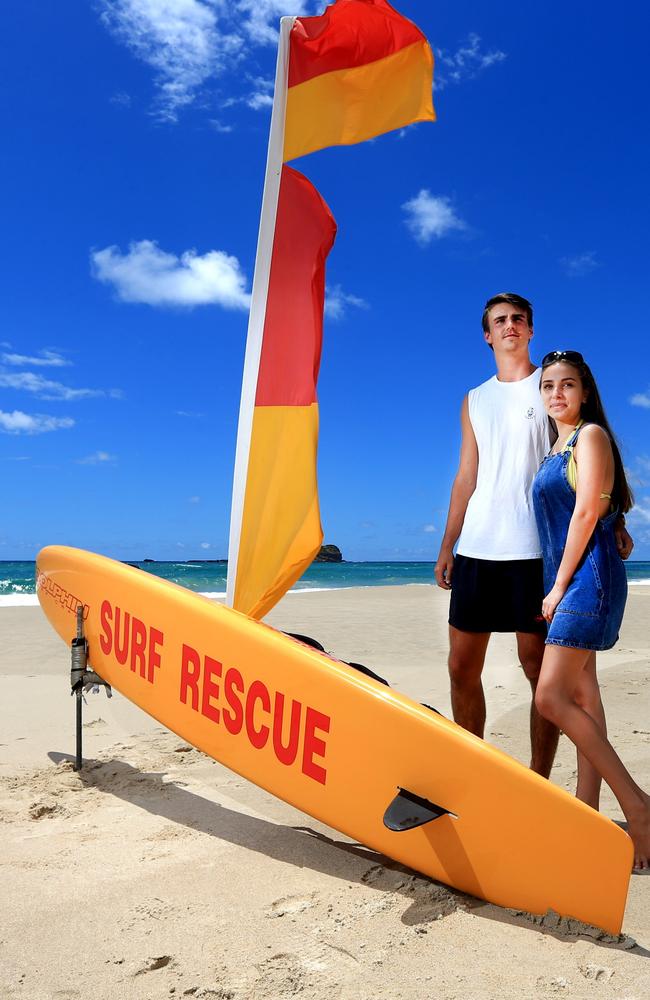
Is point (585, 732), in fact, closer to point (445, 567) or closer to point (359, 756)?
point (359, 756)

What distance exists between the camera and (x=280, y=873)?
1968mm

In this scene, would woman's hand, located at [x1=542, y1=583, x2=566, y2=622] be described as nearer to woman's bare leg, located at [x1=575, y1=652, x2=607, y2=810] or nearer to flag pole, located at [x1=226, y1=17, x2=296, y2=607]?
woman's bare leg, located at [x1=575, y1=652, x2=607, y2=810]

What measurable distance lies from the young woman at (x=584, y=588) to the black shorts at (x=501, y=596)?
0.18m

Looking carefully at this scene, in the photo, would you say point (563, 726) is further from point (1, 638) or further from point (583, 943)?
point (1, 638)

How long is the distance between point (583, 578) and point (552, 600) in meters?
0.10

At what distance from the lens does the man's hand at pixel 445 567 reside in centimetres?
255

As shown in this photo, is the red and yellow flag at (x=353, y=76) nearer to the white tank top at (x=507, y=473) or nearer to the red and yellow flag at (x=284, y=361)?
the red and yellow flag at (x=284, y=361)

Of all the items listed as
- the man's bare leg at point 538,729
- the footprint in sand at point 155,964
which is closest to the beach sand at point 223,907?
the footprint in sand at point 155,964

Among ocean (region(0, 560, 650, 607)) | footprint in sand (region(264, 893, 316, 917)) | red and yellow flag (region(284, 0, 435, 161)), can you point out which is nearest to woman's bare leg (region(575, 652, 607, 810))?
footprint in sand (region(264, 893, 316, 917))

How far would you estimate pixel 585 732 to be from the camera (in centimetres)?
190

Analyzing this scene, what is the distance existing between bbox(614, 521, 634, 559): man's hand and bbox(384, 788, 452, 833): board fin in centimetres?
86

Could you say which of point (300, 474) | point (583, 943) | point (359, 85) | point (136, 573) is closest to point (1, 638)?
point (136, 573)

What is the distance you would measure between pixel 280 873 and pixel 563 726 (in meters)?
0.85

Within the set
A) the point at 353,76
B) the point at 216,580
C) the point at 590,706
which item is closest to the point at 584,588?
the point at 590,706
